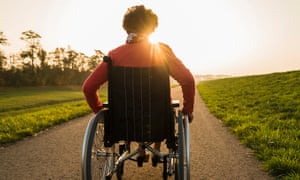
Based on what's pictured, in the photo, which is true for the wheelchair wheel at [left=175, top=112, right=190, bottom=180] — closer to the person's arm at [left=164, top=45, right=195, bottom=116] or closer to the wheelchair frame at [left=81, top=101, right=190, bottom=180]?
the wheelchair frame at [left=81, top=101, right=190, bottom=180]

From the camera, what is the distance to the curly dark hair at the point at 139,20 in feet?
7.80

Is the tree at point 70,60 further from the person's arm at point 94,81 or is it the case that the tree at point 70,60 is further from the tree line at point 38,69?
the person's arm at point 94,81

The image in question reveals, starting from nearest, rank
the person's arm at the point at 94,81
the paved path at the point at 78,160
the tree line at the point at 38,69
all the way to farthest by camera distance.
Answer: the person's arm at the point at 94,81 → the paved path at the point at 78,160 → the tree line at the point at 38,69

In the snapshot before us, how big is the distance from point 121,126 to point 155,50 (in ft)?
2.42

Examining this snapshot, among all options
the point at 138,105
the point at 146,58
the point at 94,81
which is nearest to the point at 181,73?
the point at 146,58

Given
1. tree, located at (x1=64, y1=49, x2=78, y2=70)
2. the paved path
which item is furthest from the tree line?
the paved path

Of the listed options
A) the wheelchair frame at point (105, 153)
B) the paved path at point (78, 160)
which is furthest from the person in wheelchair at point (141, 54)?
the paved path at point (78, 160)

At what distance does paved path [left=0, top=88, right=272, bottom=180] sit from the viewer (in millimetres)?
3484

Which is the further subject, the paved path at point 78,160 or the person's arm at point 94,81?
the paved path at point 78,160

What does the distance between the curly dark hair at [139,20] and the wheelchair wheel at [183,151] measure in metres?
0.82

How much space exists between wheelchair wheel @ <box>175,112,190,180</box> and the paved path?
1.03 meters

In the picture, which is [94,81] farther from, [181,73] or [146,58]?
[181,73]

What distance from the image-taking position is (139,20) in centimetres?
238

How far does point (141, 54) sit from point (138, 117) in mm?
546
